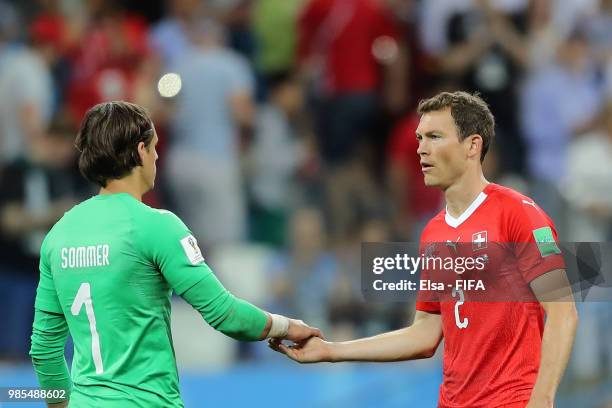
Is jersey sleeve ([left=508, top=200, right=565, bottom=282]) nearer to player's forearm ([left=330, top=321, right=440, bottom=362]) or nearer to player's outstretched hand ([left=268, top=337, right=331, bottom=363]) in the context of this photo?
player's forearm ([left=330, top=321, right=440, bottom=362])

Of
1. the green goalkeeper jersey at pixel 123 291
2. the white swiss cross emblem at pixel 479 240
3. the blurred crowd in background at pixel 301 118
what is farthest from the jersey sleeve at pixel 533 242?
the blurred crowd in background at pixel 301 118

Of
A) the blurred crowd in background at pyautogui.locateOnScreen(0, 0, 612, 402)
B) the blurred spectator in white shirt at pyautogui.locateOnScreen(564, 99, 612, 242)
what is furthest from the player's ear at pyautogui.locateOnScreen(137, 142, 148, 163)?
the blurred spectator in white shirt at pyautogui.locateOnScreen(564, 99, 612, 242)

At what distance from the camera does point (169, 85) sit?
10.3 meters

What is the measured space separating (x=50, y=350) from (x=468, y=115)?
198 cm

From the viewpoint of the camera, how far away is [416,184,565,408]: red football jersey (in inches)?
197

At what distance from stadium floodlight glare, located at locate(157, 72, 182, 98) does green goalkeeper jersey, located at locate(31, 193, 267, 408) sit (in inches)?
210

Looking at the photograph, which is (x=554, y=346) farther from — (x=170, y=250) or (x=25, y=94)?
(x=25, y=94)

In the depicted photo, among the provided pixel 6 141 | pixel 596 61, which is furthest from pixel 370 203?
pixel 6 141

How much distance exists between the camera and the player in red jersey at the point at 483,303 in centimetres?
492

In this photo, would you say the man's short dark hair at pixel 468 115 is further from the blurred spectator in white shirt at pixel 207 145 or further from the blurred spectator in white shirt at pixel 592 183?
the blurred spectator in white shirt at pixel 207 145

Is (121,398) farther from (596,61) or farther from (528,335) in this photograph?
(596,61)

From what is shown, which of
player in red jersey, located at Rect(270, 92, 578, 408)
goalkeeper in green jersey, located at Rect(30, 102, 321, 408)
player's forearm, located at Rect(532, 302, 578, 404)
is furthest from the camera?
player in red jersey, located at Rect(270, 92, 578, 408)

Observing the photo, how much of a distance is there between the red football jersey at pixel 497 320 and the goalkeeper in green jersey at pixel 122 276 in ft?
3.18

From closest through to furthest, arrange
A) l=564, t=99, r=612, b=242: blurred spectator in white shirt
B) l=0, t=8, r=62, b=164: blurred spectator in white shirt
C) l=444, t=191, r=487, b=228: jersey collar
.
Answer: l=444, t=191, r=487, b=228: jersey collar, l=564, t=99, r=612, b=242: blurred spectator in white shirt, l=0, t=8, r=62, b=164: blurred spectator in white shirt
